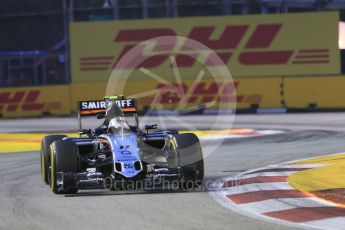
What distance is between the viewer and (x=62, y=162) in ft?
32.6

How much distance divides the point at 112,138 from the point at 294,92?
17.8m

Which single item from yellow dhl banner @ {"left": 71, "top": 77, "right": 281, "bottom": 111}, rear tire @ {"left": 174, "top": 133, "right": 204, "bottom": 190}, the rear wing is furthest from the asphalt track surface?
yellow dhl banner @ {"left": 71, "top": 77, "right": 281, "bottom": 111}

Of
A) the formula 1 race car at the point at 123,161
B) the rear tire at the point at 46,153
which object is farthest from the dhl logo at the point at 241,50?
the formula 1 race car at the point at 123,161

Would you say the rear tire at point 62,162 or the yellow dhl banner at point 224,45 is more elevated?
the yellow dhl banner at point 224,45

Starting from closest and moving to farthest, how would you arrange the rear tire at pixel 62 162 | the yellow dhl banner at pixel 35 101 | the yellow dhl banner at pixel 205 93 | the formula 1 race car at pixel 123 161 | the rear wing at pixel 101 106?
1. the formula 1 race car at pixel 123 161
2. the rear tire at pixel 62 162
3. the rear wing at pixel 101 106
4. the yellow dhl banner at pixel 205 93
5. the yellow dhl banner at pixel 35 101

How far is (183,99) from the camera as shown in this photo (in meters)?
28.2

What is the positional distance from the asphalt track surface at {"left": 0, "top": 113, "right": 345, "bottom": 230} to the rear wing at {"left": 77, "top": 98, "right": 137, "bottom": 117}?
4.26ft

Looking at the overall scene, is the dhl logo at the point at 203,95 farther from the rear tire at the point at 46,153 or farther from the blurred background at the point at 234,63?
the rear tire at the point at 46,153

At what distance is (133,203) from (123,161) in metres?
0.82

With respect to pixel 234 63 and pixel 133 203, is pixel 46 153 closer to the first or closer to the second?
pixel 133 203

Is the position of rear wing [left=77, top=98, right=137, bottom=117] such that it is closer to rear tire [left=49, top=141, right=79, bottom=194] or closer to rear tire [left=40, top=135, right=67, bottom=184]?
rear tire [left=40, top=135, right=67, bottom=184]

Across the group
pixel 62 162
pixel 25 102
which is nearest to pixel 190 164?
pixel 62 162

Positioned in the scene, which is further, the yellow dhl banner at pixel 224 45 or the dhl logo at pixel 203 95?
the yellow dhl banner at pixel 224 45

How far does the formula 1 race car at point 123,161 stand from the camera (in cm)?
980
